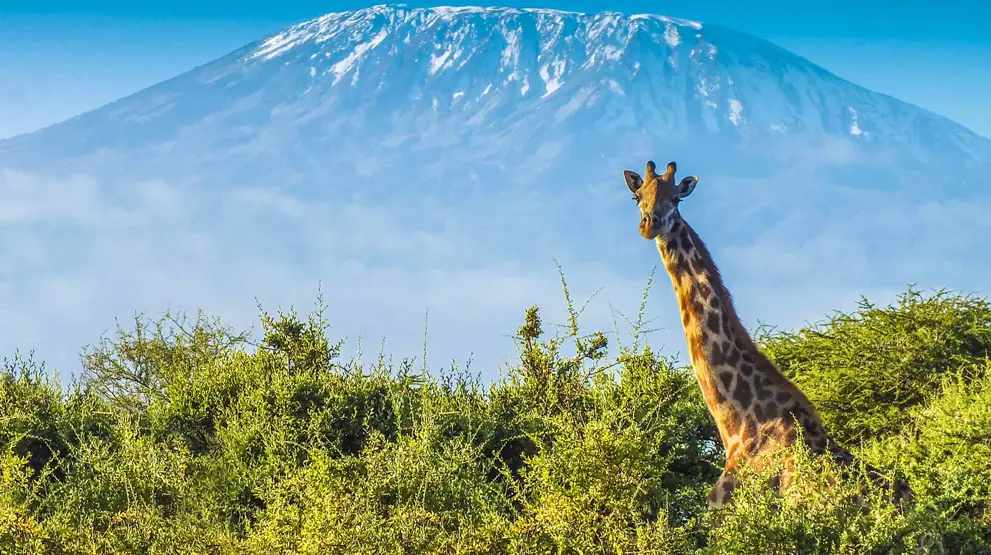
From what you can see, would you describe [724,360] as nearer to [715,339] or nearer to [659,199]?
[715,339]

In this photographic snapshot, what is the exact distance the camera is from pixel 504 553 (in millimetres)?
10016

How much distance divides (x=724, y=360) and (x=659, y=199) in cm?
148

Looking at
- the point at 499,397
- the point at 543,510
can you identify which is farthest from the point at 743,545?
the point at 499,397

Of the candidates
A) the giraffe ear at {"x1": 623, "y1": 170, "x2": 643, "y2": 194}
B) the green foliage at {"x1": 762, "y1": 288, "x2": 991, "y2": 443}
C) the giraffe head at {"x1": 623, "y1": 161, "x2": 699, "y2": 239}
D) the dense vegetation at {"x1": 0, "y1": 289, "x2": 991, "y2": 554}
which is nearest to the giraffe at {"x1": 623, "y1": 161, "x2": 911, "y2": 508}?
the giraffe head at {"x1": 623, "y1": 161, "x2": 699, "y2": 239}

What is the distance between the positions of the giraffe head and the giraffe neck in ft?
0.41

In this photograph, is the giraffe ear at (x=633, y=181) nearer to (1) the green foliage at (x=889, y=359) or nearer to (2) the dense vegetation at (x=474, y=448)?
(2) the dense vegetation at (x=474, y=448)

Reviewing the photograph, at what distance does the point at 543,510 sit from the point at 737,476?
4.68 ft

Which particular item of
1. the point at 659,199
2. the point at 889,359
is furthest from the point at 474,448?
the point at 889,359

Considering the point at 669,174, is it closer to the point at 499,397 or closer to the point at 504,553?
the point at 504,553

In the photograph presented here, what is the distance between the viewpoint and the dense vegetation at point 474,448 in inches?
369

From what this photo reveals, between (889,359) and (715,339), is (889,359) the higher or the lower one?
the higher one

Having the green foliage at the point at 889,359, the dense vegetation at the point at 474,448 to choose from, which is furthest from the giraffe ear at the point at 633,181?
the green foliage at the point at 889,359

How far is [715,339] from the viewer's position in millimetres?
11062

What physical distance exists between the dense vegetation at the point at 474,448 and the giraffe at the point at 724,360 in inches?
19.3
